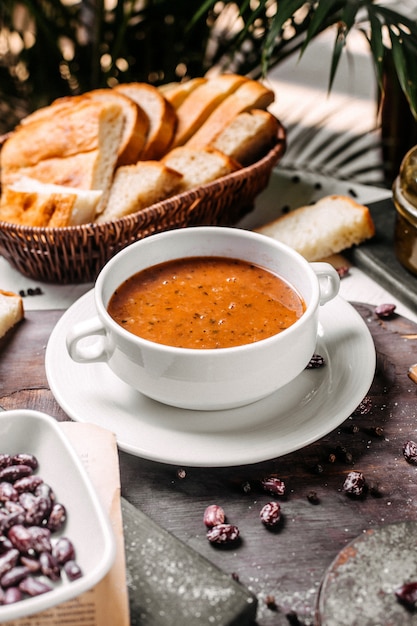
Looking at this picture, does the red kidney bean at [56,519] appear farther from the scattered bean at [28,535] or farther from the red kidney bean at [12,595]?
the red kidney bean at [12,595]

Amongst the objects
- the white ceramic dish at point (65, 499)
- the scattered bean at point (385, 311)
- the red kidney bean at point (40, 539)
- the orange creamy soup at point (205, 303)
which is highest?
the orange creamy soup at point (205, 303)

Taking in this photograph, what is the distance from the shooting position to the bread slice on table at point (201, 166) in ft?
7.86

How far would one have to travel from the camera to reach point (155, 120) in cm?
261

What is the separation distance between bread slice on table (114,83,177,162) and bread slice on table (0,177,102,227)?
0.38 metres

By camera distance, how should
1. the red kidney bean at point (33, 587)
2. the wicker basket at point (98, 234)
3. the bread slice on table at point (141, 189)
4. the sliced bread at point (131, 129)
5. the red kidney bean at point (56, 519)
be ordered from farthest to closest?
the sliced bread at point (131, 129)
the bread slice on table at point (141, 189)
the wicker basket at point (98, 234)
the red kidney bean at point (56, 519)
the red kidney bean at point (33, 587)

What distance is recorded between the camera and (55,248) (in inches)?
85.7

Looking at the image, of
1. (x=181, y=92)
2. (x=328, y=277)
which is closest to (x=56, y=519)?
(x=328, y=277)

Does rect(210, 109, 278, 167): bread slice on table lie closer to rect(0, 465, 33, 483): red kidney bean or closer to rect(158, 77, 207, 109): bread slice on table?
rect(158, 77, 207, 109): bread slice on table

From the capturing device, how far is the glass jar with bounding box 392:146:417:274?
211 cm

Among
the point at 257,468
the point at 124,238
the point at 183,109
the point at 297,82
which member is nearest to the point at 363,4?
the point at 183,109

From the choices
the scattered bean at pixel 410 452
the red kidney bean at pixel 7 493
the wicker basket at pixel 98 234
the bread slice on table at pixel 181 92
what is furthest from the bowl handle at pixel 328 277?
the bread slice on table at pixel 181 92

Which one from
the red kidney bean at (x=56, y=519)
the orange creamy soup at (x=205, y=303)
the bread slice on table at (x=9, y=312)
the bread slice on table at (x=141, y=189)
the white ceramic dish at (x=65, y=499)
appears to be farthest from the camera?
the bread slice on table at (x=141, y=189)

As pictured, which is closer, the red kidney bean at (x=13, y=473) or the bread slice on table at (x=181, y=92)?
the red kidney bean at (x=13, y=473)

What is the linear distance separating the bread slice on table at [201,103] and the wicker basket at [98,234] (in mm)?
386
